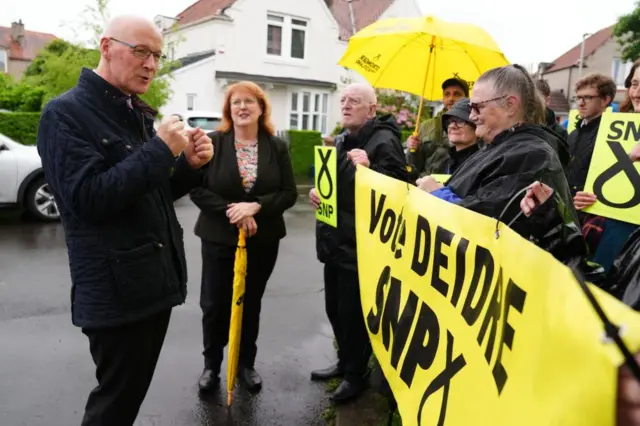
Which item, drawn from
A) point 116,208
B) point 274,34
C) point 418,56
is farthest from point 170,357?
point 274,34

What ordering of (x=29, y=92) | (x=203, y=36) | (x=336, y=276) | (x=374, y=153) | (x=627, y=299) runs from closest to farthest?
(x=627, y=299)
(x=374, y=153)
(x=336, y=276)
(x=29, y=92)
(x=203, y=36)

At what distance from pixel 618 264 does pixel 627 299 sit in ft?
1.25

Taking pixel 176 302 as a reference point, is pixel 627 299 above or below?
above

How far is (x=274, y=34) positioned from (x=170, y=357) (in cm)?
2030

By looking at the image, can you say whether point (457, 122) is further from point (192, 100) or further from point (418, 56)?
point (192, 100)

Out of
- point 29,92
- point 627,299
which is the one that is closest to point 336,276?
point 627,299

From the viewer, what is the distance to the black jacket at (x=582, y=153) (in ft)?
11.4

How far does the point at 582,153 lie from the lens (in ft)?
11.8

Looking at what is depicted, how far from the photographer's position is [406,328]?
5.62ft

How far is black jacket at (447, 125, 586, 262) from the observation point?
178cm

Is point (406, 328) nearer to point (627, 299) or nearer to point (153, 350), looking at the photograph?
point (627, 299)

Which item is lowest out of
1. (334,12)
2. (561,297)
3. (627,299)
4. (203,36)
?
(627,299)

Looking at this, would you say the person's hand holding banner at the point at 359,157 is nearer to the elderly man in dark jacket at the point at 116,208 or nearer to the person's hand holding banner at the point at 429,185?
the person's hand holding banner at the point at 429,185

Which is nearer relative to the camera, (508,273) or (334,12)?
(508,273)
